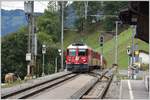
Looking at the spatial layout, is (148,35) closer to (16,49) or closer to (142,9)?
(142,9)

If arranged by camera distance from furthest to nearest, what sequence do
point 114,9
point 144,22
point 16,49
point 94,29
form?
point 94,29, point 114,9, point 16,49, point 144,22

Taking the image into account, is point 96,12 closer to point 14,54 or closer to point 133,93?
point 14,54

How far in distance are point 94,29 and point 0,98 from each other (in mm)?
134456

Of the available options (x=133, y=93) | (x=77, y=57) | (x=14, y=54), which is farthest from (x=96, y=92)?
(x=14, y=54)

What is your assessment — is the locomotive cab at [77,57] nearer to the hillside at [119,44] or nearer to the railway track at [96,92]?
the railway track at [96,92]

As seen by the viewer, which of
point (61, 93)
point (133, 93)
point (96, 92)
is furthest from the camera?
point (96, 92)

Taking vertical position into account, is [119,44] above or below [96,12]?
below

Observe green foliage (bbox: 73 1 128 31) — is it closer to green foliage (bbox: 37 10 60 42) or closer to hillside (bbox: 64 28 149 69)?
hillside (bbox: 64 28 149 69)

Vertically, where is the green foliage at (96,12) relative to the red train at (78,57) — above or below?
above

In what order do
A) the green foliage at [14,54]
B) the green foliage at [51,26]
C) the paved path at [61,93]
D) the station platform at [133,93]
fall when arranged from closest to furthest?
the station platform at [133,93]
the paved path at [61,93]
the green foliage at [14,54]
the green foliage at [51,26]

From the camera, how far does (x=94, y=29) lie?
156m

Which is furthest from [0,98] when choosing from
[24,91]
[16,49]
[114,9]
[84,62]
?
[114,9]

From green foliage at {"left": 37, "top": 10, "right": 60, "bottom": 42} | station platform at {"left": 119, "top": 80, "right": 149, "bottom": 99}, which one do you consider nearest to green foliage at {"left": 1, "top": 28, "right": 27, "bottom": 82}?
station platform at {"left": 119, "top": 80, "right": 149, "bottom": 99}

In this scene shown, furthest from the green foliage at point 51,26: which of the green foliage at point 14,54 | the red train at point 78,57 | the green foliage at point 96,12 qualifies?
the red train at point 78,57
